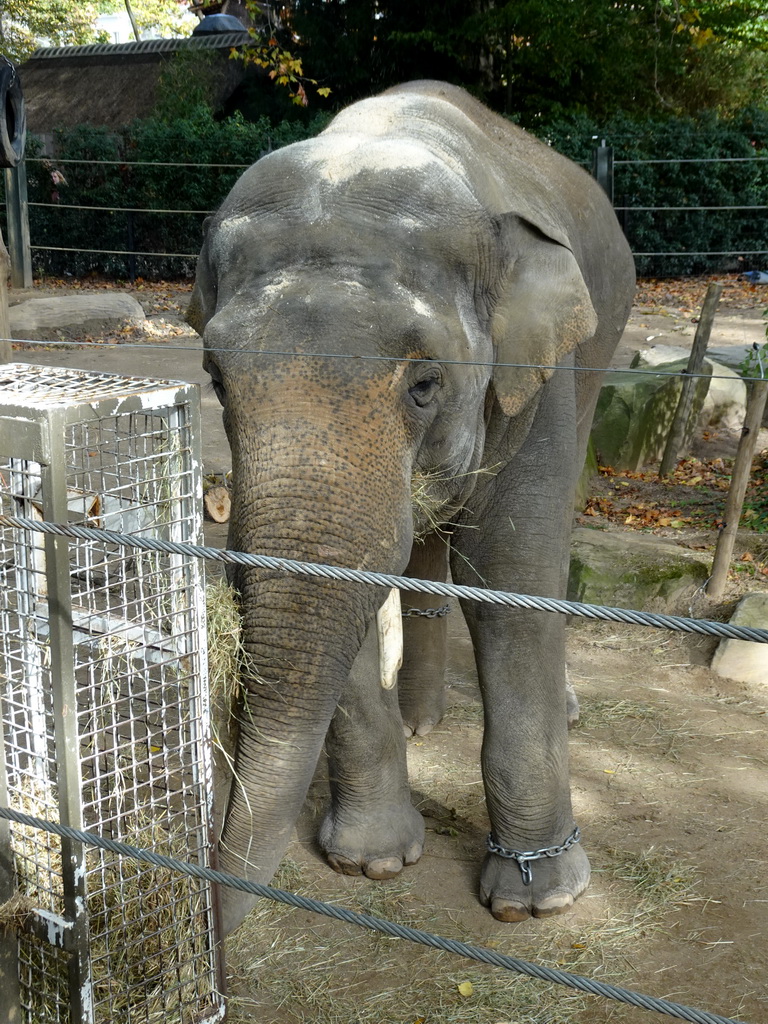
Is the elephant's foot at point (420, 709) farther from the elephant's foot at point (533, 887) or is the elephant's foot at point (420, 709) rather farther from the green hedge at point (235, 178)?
the green hedge at point (235, 178)

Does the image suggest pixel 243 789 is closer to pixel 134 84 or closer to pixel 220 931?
pixel 220 931

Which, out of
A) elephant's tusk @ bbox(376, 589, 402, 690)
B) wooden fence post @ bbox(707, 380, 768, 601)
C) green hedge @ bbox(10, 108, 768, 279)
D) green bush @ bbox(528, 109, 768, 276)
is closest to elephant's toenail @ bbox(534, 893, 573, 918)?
elephant's tusk @ bbox(376, 589, 402, 690)

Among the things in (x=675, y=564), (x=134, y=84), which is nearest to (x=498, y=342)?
(x=675, y=564)

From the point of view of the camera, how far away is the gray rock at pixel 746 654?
4820 millimetres

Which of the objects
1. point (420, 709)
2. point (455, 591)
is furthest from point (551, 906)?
point (455, 591)

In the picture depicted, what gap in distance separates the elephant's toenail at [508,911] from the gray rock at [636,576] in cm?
224

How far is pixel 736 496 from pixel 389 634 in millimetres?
2887

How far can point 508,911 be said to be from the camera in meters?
3.29

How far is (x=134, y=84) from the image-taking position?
21422mm

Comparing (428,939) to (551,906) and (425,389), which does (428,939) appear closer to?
(425,389)

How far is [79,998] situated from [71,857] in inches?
10.8

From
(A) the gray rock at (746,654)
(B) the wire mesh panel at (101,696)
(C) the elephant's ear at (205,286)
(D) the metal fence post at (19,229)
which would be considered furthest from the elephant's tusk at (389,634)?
(D) the metal fence post at (19,229)

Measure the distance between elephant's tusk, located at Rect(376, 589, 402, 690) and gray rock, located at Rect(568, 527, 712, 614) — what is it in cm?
255

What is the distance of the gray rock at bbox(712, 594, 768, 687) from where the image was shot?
4820 mm
